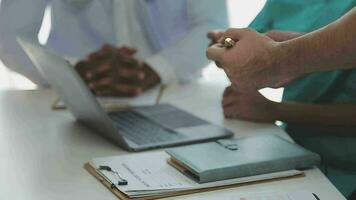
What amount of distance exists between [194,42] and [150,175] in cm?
92

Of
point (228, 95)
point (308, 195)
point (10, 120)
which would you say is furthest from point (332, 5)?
point (10, 120)

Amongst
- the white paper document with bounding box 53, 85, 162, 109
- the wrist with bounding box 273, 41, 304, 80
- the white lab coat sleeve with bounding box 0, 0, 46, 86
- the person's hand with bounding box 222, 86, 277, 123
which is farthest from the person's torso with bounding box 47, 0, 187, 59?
the wrist with bounding box 273, 41, 304, 80

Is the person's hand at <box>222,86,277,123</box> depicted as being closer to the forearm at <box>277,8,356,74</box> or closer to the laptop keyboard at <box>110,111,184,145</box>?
the laptop keyboard at <box>110,111,184,145</box>

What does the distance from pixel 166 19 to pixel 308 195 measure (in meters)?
1.10

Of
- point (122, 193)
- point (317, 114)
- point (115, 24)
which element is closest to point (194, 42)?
point (115, 24)

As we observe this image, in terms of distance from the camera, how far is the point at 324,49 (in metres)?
1.00

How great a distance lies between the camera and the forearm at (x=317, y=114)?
127cm

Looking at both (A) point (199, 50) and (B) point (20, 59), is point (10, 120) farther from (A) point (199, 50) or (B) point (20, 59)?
(A) point (199, 50)

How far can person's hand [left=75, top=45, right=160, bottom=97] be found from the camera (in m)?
1.65

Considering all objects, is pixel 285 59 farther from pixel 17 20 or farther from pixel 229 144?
pixel 17 20

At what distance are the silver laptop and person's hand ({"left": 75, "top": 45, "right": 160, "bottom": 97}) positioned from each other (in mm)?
169

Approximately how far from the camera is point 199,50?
6.16 ft

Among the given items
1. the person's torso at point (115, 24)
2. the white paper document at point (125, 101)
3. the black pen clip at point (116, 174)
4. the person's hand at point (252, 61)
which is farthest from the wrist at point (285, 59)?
the person's torso at point (115, 24)

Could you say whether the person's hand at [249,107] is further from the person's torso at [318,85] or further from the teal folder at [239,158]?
the teal folder at [239,158]
